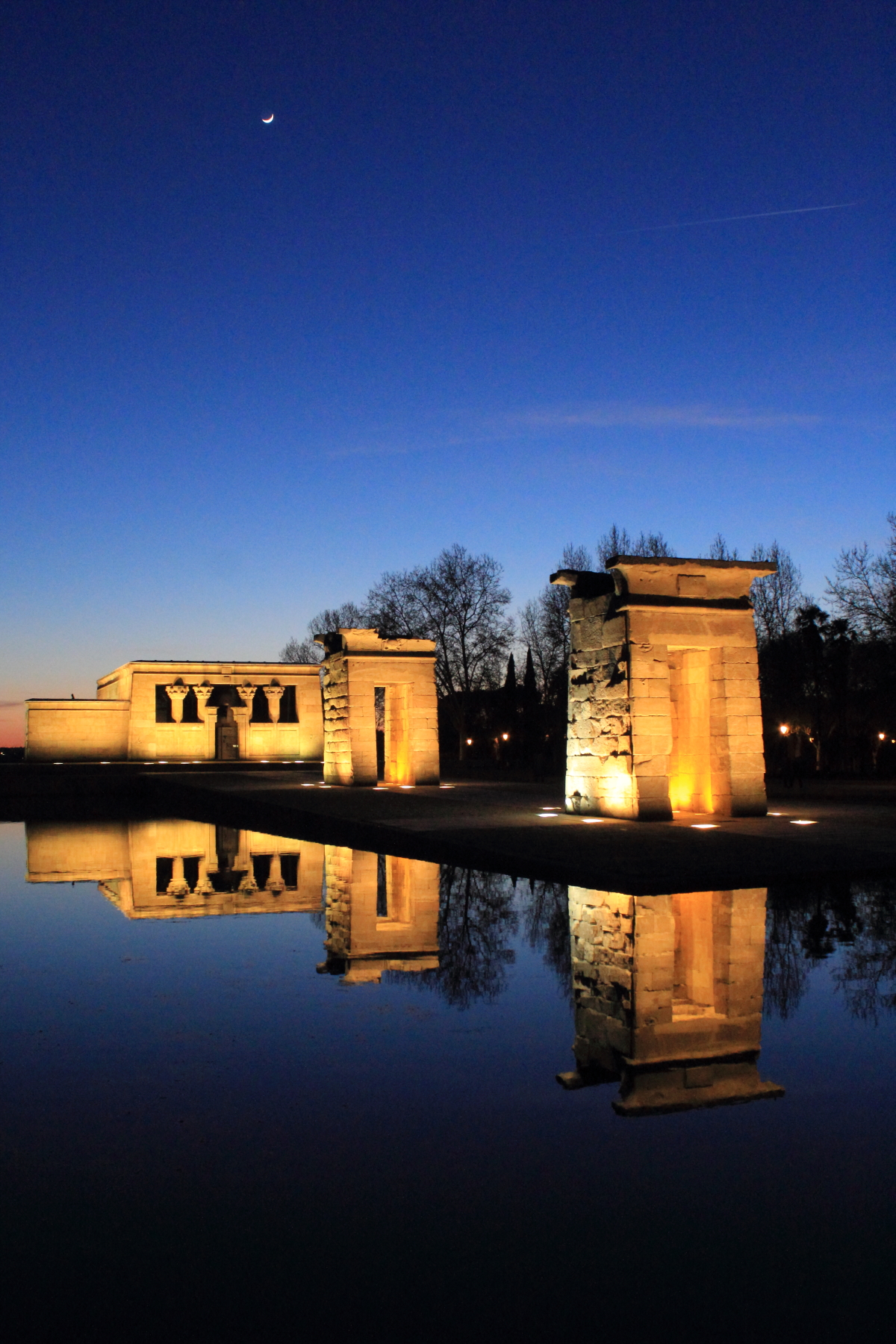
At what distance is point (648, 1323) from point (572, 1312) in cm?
19

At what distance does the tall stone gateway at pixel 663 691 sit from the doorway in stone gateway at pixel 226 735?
86.6 ft

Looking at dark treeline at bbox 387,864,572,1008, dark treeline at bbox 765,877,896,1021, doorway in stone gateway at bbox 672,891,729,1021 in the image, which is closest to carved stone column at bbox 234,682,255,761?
dark treeline at bbox 387,864,572,1008

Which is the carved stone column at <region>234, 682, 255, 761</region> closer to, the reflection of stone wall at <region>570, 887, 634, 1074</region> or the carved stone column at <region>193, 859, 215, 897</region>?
the carved stone column at <region>193, 859, 215, 897</region>

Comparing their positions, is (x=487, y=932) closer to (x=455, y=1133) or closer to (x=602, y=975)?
(x=602, y=975)

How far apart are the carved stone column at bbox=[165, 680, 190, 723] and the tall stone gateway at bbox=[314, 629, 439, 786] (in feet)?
49.1

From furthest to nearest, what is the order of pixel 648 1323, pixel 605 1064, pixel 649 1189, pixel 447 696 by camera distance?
1. pixel 447 696
2. pixel 605 1064
3. pixel 649 1189
4. pixel 648 1323

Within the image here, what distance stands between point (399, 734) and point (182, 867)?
14.1 m

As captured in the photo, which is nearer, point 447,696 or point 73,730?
point 73,730

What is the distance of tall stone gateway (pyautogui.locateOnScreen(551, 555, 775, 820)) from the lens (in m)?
14.5

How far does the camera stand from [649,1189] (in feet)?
10.3

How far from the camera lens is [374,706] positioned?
2431 cm

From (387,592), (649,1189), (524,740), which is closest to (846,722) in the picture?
(524,740)

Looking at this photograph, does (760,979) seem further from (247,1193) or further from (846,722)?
(846,722)

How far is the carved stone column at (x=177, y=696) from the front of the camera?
39.0 m
